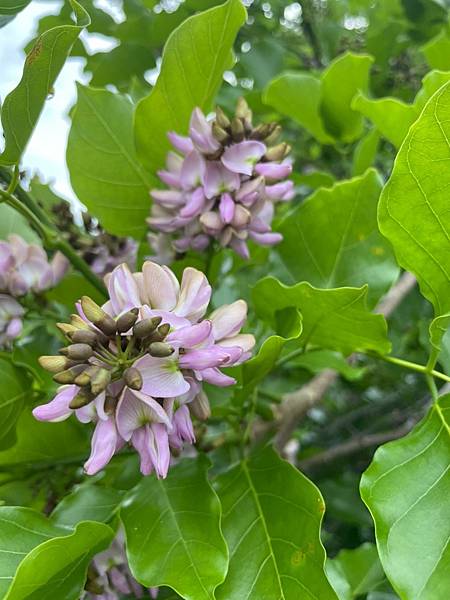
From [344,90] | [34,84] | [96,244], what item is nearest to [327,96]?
[344,90]

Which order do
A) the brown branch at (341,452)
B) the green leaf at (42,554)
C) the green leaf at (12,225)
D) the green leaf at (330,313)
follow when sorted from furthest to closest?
the brown branch at (341,452) → the green leaf at (12,225) → the green leaf at (330,313) → the green leaf at (42,554)

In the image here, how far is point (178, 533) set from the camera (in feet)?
1.72

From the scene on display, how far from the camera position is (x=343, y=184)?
0.66 metres

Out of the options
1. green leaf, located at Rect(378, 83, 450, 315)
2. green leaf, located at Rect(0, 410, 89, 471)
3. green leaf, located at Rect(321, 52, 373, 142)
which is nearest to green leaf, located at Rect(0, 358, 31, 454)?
green leaf, located at Rect(0, 410, 89, 471)

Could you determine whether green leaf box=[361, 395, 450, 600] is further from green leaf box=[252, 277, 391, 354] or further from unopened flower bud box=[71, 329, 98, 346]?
unopened flower bud box=[71, 329, 98, 346]

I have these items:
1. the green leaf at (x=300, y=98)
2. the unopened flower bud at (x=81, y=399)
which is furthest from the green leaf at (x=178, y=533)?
the green leaf at (x=300, y=98)

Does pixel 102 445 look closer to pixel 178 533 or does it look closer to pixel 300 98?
pixel 178 533

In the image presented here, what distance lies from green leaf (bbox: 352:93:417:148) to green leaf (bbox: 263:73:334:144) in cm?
18

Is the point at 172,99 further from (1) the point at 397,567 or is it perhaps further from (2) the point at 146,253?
(1) the point at 397,567

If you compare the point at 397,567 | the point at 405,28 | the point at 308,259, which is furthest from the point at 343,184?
the point at 405,28

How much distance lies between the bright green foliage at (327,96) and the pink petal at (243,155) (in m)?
0.24

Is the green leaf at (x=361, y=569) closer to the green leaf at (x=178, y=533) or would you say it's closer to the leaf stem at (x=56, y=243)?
the green leaf at (x=178, y=533)

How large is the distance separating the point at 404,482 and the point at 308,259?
0.26 meters

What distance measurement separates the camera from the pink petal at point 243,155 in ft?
2.01
